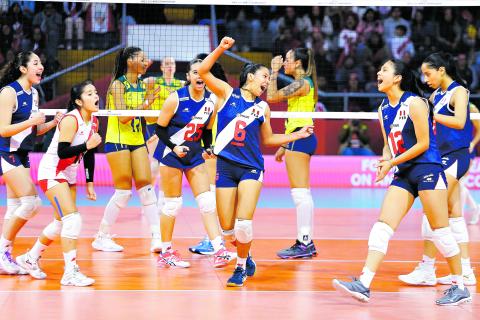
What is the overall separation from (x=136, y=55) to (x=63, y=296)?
3434 mm

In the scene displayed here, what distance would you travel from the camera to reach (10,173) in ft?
27.5

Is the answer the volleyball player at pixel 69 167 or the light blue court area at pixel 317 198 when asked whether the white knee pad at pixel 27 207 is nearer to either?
the volleyball player at pixel 69 167

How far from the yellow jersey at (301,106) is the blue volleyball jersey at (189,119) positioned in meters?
1.33

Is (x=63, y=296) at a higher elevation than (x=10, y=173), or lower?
lower

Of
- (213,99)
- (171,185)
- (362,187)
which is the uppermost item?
(213,99)

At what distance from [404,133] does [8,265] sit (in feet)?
13.9

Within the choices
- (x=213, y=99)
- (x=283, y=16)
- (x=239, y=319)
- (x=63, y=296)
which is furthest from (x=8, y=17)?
(x=239, y=319)

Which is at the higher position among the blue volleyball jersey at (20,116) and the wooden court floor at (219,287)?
the blue volleyball jersey at (20,116)

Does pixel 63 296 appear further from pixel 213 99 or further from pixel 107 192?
pixel 107 192

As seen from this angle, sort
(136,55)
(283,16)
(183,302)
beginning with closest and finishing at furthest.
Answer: (183,302), (136,55), (283,16)

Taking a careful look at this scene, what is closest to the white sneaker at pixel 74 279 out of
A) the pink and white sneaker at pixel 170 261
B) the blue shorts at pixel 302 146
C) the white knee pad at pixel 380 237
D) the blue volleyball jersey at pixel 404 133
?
the pink and white sneaker at pixel 170 261

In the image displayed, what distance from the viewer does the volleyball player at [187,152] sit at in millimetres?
8781

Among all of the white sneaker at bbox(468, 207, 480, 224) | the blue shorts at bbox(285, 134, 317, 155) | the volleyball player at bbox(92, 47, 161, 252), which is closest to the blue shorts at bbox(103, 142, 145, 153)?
the volleyball player at bbox(92, 47, 161, 252)

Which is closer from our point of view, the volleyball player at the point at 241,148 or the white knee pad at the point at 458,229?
the volleyball player at the point at 241,148
